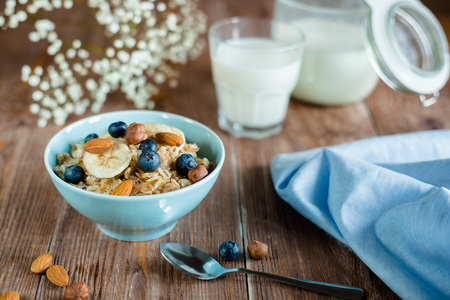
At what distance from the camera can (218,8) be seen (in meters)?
2.27

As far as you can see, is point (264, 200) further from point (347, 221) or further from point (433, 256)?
point (433, 256)

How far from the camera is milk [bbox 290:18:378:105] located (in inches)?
56.5

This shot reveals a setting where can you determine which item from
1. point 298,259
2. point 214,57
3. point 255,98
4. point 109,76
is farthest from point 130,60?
point 298,259

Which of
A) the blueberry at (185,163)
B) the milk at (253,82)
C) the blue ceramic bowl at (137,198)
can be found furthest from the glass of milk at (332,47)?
the blueberry at (185,163)

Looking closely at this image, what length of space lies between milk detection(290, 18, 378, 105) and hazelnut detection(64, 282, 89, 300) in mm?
996

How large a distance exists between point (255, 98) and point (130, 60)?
0.38 metres

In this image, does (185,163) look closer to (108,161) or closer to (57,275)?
(108,161)

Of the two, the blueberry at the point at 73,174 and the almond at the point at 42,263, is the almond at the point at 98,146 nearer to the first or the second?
the blueberry at the point at 73,174

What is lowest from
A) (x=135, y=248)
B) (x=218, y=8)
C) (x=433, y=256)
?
(x=218, y=8)

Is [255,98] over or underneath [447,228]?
underneath

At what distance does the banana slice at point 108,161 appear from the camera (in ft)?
2.75

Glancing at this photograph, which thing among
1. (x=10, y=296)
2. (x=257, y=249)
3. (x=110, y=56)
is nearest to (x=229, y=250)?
(x=257, y=249)

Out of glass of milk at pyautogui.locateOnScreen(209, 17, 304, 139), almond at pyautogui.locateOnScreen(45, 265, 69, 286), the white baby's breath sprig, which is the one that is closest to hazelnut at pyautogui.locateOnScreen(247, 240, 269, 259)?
almond at pyautogui.locateOnScreen(45, 265, 69, 286)

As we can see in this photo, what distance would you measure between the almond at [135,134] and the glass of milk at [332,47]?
2.48 ft
